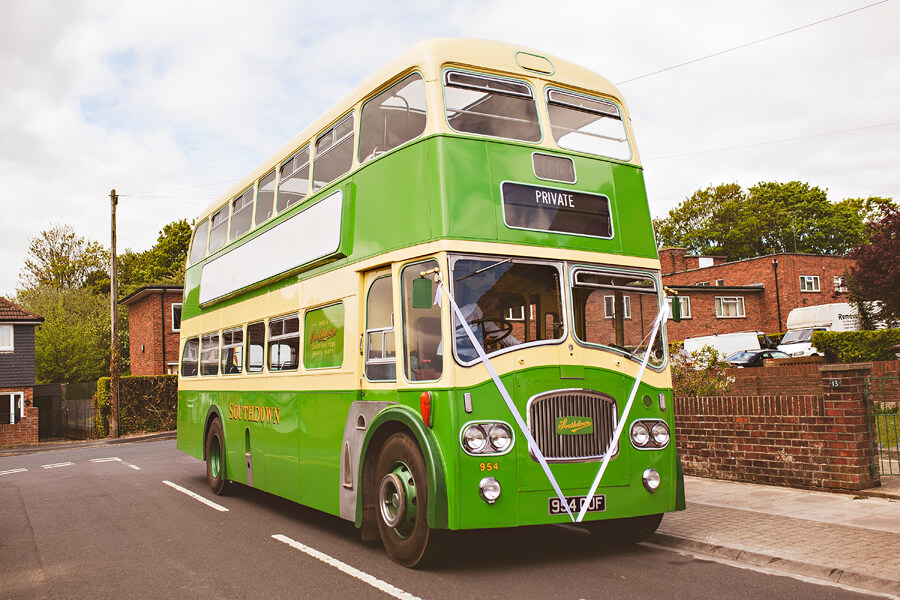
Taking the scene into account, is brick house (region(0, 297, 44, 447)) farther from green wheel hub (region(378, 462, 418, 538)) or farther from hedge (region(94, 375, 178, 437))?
green wheel hub (region(378, 462, 418, 538))

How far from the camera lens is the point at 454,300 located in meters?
6.71

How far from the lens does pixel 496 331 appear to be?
269 inches

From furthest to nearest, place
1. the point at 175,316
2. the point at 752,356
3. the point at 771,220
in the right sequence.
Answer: the point at 771,220 < the point at 175,316 < the point at 752,356

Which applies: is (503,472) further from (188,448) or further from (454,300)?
(188,448)

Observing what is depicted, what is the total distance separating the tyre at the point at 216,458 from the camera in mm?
12344

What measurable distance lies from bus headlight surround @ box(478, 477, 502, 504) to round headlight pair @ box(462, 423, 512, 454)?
0.75 ft

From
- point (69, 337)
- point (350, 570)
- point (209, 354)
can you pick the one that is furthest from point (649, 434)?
point (69, 337)

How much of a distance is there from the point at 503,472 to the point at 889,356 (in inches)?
1178

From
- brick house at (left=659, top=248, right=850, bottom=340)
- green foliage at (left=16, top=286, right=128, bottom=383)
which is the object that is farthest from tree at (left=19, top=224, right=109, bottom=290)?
brick house at (left=659, top=248, right=850, bottom=340)

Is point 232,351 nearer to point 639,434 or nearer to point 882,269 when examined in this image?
point 639,434

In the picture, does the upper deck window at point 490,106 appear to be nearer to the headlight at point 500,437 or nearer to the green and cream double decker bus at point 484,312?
the green and cream double decker bus at point 484,312

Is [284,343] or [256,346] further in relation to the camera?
[256,346]

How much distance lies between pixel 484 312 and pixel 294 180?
435 cm

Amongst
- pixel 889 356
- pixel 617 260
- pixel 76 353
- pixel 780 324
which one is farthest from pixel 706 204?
pixel 617 260
